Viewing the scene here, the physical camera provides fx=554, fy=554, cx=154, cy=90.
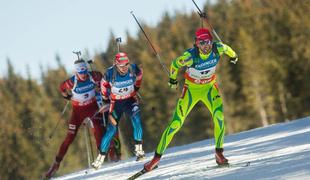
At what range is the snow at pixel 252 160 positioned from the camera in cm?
716

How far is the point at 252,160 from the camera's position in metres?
8.92

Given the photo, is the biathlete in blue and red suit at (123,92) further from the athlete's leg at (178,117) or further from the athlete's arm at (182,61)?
the athlete's arm at (182,61)

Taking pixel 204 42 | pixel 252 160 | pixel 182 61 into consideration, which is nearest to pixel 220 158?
pixel 252 160

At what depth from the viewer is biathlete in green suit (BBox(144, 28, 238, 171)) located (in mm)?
8930

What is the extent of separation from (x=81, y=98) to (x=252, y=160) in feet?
19.1

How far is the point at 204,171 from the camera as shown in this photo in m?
8.70

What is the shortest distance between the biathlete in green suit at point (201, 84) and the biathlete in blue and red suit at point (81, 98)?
4.63 metres

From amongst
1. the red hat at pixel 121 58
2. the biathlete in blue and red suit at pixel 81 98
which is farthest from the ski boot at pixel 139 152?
the red hat at pixel 121 58

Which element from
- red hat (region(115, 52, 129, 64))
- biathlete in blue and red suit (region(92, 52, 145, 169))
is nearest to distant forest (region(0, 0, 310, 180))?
biathlete in blue and red suit (region(92, 52, 145, 169))

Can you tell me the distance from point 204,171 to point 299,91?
4704 centimetres

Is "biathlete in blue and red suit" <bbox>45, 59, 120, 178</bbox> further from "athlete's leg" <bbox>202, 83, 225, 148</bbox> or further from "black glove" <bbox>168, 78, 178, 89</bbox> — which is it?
"athlete's leg" <bbox>202, 83, 225, 148</bbox>

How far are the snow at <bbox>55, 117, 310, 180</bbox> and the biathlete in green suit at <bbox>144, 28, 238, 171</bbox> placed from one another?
0.57m

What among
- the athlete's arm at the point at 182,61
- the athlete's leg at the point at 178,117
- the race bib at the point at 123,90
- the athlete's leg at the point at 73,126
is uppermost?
the race bib at the point at 123,90

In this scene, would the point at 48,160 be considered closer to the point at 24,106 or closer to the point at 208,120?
the point at 24,106
